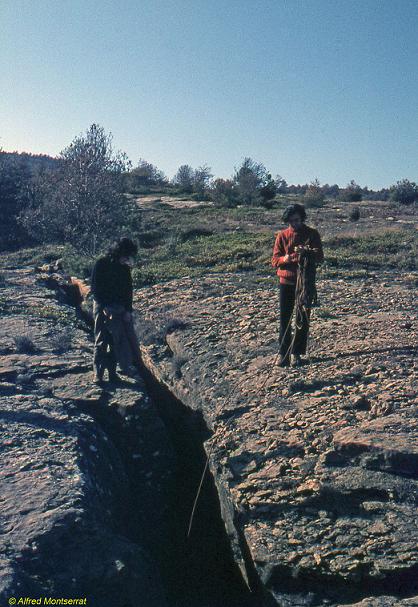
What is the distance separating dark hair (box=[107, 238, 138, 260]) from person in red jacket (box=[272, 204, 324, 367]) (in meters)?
1.46

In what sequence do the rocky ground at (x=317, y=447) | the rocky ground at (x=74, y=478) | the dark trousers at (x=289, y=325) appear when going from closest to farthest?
1. the rocky ground at (x=317, y=447)
2. the rocky ground at (x=74, y=478)
3. the dark trousers at (x=289, y=325)

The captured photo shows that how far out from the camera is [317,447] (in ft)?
15.7

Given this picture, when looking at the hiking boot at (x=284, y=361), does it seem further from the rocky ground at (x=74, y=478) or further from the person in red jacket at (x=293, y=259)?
the rocky ground at (x=74, y=478)

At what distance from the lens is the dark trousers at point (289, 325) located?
19.6ft

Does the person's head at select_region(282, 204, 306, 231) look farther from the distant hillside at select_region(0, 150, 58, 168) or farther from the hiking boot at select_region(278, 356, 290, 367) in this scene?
the distant hillside at select_region(0, 150, 58, 168)

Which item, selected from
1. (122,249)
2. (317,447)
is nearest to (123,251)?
(122,249)

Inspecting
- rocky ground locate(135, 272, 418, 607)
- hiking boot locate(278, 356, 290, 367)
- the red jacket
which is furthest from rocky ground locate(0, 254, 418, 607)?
the red jacket

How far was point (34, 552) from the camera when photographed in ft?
13.1

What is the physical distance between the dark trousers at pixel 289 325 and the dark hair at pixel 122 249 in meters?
1.58

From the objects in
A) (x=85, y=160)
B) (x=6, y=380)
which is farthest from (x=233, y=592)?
(x=85, y=160)

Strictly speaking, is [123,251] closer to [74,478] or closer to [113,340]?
[113,340]

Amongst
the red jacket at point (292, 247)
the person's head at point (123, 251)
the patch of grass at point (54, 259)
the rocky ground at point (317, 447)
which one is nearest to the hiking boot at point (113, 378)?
the rocky ground at point (317, 447)

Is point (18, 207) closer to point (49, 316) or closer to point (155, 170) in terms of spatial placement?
point (49, 316)

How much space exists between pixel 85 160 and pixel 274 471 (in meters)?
16.0
